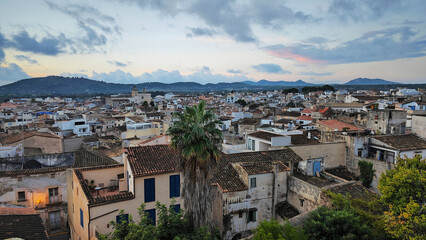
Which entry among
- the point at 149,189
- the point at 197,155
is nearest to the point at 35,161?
the point at 149,189

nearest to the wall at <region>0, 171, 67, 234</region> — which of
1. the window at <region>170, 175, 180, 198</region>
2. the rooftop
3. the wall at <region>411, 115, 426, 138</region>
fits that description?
the window at <region>170, 175, 180, 198</region>

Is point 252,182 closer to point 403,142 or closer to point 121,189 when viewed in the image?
point 121,189

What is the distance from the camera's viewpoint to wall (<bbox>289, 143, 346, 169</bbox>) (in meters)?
29.4

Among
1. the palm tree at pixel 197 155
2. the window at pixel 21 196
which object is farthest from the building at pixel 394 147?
the window at pixel 21 196

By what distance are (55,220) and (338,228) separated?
71.3 ft

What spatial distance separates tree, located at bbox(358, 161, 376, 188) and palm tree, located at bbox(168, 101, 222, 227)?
67.6 feet

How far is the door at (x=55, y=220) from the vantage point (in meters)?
22.3

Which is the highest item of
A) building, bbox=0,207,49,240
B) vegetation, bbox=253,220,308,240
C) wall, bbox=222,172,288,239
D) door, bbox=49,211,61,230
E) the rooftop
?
the rooftop

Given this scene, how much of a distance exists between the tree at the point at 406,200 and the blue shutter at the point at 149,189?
1380cm

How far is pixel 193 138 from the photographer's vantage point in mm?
13633

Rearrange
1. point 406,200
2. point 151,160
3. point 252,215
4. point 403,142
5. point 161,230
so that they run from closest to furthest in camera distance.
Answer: point 161,230 < point 406,200 < point 151,160 < point 252,215 < point 403,142

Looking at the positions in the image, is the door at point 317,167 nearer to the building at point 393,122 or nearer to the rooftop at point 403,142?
the rooftop at point 403,142

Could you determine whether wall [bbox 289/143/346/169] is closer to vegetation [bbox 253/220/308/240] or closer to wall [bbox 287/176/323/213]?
wall [bbox 287/176/323/213]

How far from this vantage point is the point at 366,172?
27.8 meters
